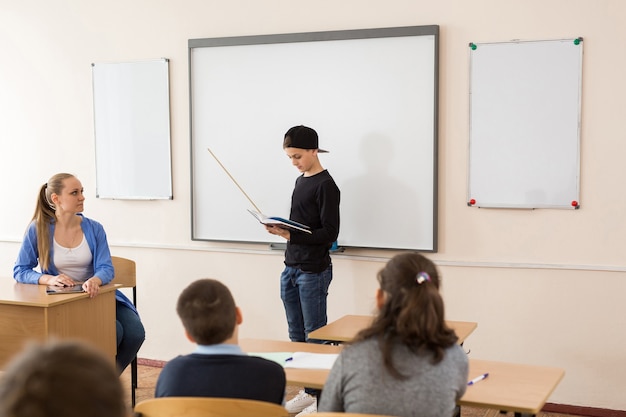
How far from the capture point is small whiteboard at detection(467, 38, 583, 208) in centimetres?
432

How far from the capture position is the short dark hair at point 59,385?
0.99 meters

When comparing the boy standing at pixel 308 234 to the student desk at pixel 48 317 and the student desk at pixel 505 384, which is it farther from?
the student desk at pixel 505 384

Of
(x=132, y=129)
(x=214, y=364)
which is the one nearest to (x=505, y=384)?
(x=214, y=364)

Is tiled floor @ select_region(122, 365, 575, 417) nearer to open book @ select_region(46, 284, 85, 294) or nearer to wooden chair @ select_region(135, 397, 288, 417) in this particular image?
open book @ select_region(46, 284, 85, 294)

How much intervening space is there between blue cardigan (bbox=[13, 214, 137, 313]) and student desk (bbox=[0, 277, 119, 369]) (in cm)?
13

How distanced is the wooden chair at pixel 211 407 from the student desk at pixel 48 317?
1.68 m

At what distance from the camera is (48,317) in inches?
146

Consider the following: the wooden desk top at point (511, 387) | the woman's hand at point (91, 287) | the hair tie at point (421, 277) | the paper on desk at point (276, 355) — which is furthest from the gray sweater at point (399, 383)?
the woman's hand at point (91, 287)

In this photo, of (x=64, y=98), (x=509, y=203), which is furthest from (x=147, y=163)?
(x=509, y=203)

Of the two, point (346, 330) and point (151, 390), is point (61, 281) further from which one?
point (346, 330)

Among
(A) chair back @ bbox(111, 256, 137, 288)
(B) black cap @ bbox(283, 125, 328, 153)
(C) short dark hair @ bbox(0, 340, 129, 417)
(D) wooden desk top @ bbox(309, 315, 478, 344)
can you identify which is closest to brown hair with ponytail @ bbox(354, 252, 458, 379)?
(D) wooden desk top @ bbox(309, 315, 478, 344)

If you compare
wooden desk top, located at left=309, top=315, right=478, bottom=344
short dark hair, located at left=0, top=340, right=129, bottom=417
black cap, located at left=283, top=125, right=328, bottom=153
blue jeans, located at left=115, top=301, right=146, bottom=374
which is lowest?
blue jeans, located at left=115, top=301, right=146, bottom=374

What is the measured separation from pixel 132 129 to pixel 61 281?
1.70 meters

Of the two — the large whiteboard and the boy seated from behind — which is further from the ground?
the large whiteboard
